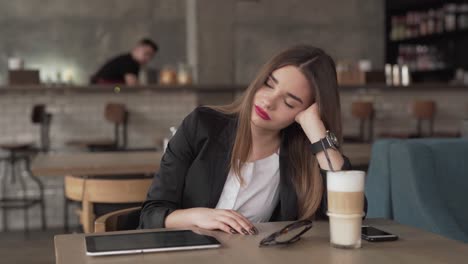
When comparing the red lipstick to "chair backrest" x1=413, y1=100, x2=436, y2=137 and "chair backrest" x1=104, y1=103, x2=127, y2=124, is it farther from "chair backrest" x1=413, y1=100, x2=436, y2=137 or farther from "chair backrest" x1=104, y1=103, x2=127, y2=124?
"chair backrest" x1=413, y1=100, x2=436, y2=137

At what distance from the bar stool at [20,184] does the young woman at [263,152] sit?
14.9 ft

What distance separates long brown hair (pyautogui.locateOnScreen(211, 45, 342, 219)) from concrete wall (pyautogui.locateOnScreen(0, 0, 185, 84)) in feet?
27.0

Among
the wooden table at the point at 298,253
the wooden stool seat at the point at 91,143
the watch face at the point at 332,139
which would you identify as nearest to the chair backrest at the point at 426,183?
the watch face at the point at 332,139

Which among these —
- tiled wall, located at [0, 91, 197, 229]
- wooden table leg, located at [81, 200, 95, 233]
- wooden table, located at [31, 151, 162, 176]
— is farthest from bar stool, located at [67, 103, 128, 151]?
wooden table leg, located at [81, 200, 95, 233]

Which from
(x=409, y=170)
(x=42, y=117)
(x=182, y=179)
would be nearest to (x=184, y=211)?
(x=182, y=179)

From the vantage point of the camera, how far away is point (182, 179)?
6.47 ft

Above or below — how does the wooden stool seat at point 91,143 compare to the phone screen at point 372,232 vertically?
below

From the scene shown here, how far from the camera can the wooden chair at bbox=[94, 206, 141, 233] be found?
1885mm

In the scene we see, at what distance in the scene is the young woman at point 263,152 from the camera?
183cm

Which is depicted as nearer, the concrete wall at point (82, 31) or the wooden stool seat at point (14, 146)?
the wooden stool seat at point (14, 146)

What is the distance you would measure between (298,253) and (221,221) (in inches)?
10.3

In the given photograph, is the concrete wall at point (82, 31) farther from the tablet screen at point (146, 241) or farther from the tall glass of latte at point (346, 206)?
the tall glass of latte at point (346, 206)

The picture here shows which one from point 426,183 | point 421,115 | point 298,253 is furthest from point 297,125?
point 421,115

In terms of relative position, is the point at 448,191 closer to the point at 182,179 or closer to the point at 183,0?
the point at 182,179
